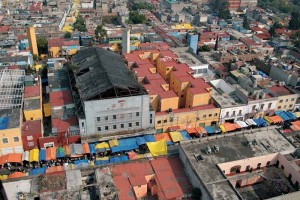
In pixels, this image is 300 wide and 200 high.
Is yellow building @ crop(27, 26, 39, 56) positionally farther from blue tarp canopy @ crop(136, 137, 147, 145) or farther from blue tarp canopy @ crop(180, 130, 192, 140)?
blue tarp canopy @ crop(180, 130, 192, 140)

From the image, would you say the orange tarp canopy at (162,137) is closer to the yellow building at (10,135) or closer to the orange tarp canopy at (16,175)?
the orange tarp canopy at (16,175)

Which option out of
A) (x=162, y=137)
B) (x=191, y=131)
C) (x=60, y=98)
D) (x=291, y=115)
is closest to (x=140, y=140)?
(x=162, y=137)

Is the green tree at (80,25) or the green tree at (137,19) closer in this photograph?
the green tree at (80,25)

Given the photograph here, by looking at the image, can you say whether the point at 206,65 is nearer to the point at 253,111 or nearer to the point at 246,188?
the point at 253,111

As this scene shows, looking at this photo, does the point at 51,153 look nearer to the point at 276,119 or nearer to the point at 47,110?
the point at 47,110

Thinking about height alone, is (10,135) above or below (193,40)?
below

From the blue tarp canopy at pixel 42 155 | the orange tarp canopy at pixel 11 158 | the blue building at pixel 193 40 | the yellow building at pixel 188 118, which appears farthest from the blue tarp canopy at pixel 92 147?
the blue building at pixel 193 40

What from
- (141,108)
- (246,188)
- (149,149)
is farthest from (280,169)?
(141,108)
